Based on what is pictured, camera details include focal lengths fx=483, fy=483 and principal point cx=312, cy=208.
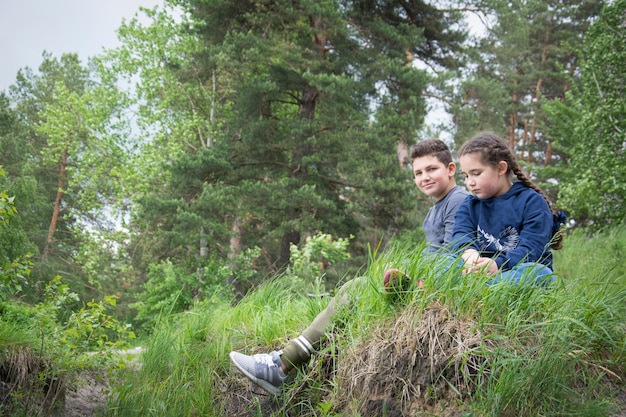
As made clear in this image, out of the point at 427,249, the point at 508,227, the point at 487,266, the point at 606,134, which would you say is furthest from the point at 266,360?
the point at 606,134

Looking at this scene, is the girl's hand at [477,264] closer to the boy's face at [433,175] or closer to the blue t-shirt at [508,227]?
the blue t-shirt at [508,227]

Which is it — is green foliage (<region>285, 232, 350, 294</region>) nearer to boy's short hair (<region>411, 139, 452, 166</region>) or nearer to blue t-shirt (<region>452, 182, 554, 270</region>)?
boy's short hair (<region>411, 139, 452, 166</region>)

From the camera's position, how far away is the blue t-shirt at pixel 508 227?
249 centimetres

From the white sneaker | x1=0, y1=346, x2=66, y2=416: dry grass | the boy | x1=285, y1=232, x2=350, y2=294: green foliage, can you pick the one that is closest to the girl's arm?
the boy

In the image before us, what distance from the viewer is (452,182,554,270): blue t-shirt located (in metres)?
2.49

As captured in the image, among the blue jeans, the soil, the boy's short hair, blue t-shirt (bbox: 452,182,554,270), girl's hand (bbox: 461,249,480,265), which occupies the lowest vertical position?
the soil

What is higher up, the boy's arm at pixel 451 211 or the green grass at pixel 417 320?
the boy's arm at pixel 451 211

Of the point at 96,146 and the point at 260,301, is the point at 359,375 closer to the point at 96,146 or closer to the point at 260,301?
the point at 260,301

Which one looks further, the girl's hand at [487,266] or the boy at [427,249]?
the boy at [427,249]

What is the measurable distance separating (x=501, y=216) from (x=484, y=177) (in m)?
0.24

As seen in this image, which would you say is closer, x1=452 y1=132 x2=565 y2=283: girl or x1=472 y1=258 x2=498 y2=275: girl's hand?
x1=472 y1=258 x2=498 y2=275: girl's hand

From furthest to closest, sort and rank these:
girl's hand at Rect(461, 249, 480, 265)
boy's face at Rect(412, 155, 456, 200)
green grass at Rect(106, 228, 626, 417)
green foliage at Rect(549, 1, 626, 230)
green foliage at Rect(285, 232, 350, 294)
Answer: green foliage at Rect(285, 232, 350, 294), green foliage at Rect(549, 1, 626, 230), boy's face at Rect(412, 155, 456, 200), girl's hand at Rect(461, 249, 480, 265), green grass at Rect(106, 228, 626, 417)

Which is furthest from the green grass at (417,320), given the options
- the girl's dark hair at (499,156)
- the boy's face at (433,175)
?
the boy's face at (433,175)

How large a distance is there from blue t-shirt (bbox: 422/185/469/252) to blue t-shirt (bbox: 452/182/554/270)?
0.85 feet
